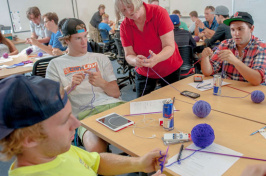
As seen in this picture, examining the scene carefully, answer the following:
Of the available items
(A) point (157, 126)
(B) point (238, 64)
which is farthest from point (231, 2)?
(A) point (157, 126)

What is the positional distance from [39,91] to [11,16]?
7.23 metres

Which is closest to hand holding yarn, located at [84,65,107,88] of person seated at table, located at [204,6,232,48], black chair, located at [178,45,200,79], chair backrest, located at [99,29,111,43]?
black chair, located at [178,45,200,79]

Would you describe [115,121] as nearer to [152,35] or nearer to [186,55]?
[152,35]

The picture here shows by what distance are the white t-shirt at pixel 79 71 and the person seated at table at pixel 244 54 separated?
101 cm

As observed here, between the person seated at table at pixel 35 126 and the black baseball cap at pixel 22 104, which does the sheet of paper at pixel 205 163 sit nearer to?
the person seated at table at pixel 35 126

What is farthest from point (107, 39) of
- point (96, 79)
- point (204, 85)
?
point (204, 85)

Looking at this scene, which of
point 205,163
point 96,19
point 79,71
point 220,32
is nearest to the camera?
point 205,163

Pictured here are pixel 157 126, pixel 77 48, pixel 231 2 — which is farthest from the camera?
pixel 231 2

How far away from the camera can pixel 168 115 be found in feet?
4.25

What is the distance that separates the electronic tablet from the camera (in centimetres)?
142

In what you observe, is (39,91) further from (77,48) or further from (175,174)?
(77,48)

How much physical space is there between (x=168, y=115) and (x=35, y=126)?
2.49ft

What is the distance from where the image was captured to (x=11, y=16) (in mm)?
6770

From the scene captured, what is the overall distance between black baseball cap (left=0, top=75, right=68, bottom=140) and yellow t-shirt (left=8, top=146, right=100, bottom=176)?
17 cm
